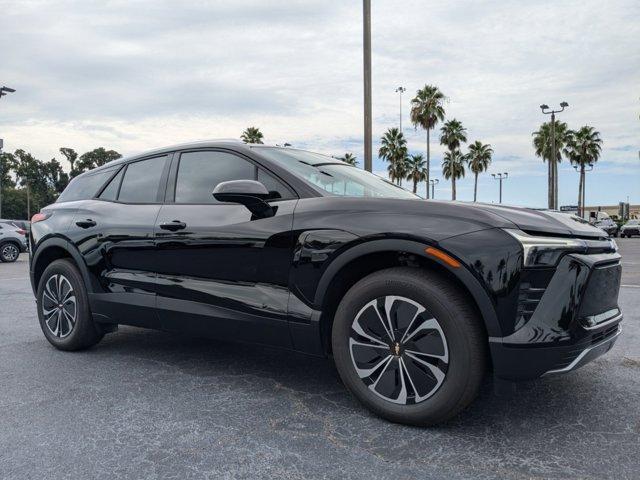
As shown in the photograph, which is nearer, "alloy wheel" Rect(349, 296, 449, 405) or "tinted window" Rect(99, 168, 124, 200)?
"alloy wheel" Rect(349, 296, 449, 405)

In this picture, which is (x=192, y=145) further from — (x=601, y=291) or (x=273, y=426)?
(x=601, y=291)

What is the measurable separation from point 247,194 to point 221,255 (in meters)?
0.48

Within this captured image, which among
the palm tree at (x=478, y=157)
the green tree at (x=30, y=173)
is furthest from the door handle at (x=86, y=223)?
the green tree at (x=30, y=173)

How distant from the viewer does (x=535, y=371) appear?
251cm

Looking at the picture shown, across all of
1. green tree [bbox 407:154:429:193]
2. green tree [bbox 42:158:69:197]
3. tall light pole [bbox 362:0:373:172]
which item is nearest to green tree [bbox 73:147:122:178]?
green tree [bbox 42:158:69:197]

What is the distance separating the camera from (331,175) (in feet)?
11.9

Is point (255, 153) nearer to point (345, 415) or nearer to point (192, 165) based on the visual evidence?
point (192, 165)

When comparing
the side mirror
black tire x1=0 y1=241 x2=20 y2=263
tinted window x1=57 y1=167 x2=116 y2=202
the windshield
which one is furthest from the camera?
black tire x1=0 y1=241 x2=20 y2=263

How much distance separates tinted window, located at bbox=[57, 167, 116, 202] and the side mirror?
180 cm

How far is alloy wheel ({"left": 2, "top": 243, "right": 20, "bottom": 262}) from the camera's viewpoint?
17.1m

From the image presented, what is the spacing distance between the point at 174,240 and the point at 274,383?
1157mm

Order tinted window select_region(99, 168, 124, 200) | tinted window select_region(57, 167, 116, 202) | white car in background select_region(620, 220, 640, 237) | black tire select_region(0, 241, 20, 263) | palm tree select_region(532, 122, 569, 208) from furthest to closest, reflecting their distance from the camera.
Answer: palm tree select_region(532, 122, 569, 208)
white car in background select_region(620, 220, 640, 237)
black tire select_region(0, 241, 20, 263)
tinted window select_region(57, 167, 116, 202)
tinted window select_region(99, 168, 124, 200)

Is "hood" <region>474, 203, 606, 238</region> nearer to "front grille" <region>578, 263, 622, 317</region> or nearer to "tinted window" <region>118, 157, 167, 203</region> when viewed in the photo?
"front grille" <region>578, 263, 622, 317</region>

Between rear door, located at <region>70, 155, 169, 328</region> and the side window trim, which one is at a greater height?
the side window trim
